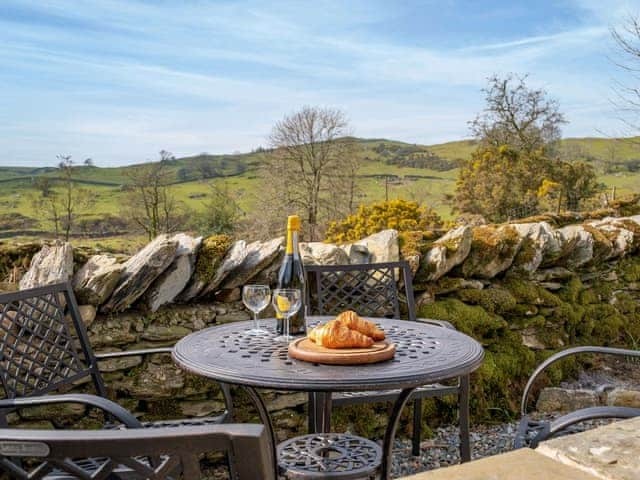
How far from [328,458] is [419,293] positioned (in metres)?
1.57

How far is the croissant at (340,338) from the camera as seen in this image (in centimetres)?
181

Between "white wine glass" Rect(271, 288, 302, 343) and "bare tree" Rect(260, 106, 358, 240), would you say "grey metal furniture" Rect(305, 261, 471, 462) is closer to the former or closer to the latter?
"white wine glass" Rect(271, 288, 302, 343)

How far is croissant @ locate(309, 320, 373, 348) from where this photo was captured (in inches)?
71.4

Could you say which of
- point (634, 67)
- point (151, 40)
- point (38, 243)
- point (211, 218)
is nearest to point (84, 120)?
point (151, 40)

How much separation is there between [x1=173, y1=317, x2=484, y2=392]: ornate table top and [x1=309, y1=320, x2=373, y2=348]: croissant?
0.33 ft

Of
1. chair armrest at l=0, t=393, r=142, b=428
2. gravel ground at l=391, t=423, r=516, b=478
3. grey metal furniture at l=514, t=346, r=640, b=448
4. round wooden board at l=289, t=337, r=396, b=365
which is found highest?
round wooden board at l=289, t=337, r=396, b=365

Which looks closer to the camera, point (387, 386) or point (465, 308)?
point (387, 386)

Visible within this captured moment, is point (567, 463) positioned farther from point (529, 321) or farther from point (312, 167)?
point (312, 167)

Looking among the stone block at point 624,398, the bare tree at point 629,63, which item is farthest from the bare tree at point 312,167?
the stone block at point 624,398

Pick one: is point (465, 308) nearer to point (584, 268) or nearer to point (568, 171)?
point (584, 268)

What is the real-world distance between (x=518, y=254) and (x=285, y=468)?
8.37ft

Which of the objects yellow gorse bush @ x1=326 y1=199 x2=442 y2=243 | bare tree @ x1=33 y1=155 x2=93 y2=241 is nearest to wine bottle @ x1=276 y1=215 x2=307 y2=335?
yellow gorse bush @ x1=326 y1=199 x2=442 y2=243

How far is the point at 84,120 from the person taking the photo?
11062 mm

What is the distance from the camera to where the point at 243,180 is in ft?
52.0
